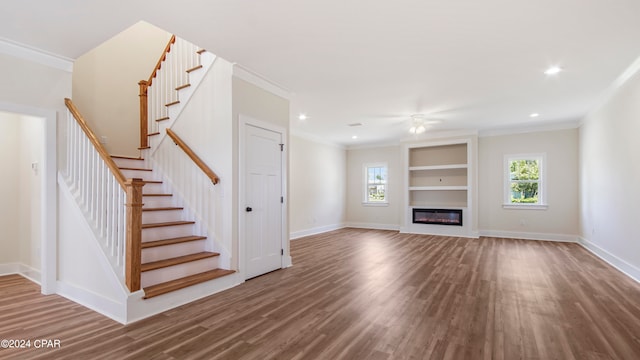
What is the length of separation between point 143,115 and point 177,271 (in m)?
2.96

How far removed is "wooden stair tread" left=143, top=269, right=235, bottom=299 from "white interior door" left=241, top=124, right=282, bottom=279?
18.1 inches

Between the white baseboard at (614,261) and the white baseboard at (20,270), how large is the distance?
7.78 metres

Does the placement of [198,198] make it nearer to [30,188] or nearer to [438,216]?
[30,188]

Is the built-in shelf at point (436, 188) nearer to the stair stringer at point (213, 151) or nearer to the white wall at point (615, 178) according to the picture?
the white wall at point (615, 178)

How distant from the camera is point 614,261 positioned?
4.66 metres

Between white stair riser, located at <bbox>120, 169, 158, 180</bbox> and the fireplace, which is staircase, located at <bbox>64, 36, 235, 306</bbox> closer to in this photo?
white stair riser, located at <bbox>120, 169, 158, 180</bbox>

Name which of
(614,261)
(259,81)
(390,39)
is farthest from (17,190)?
(614,261)

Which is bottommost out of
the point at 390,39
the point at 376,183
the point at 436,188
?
the point at 436,188

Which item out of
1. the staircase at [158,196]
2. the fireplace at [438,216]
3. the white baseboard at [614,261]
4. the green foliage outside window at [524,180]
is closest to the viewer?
the staircase at [158,196]

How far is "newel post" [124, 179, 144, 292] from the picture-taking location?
2709 mm

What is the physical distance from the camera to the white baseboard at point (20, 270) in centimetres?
394

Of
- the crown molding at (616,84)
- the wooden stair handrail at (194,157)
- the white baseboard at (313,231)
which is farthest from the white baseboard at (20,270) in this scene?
the crown molding at (616,84)

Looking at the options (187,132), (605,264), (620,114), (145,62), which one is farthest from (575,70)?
(145,62)

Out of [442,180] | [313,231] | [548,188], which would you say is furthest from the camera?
[442,180]
